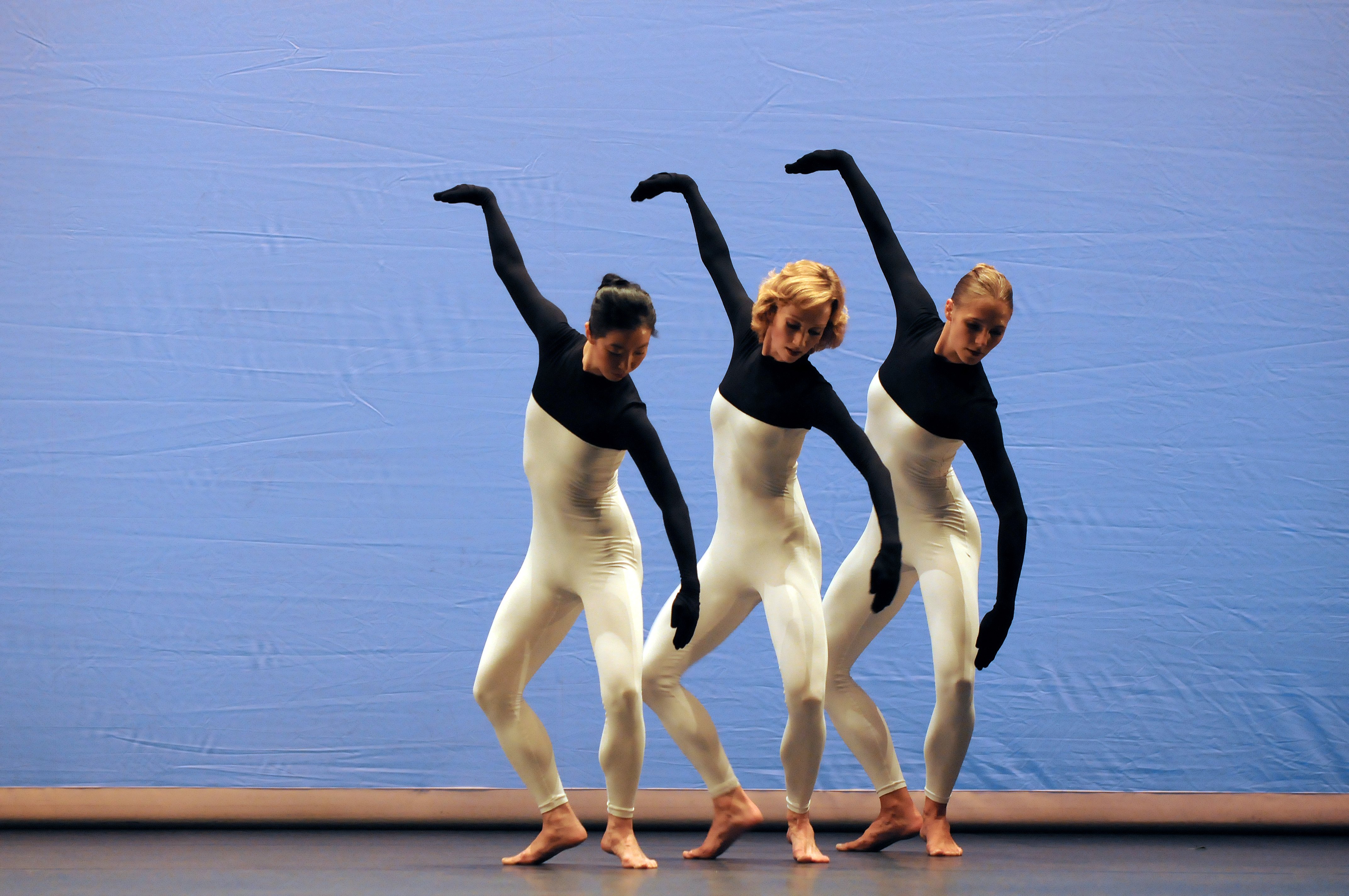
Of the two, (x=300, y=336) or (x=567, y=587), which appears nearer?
(x=567, y=587)

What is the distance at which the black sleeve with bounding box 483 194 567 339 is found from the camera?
3.97 meters

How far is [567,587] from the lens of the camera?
3.93m

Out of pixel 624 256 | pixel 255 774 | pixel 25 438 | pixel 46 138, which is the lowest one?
pixel 255 774

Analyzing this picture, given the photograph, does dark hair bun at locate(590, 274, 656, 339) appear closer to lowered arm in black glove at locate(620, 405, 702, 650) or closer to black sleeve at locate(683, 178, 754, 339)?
lowered arm in black glove at locate(620, 405, 702, 650)

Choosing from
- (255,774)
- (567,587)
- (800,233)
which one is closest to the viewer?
(567,587)


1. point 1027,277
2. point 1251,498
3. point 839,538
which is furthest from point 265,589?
point 1251,498

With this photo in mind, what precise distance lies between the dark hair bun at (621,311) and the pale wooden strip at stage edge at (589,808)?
1916 millimetres

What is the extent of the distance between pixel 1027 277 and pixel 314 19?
3000 millimetres

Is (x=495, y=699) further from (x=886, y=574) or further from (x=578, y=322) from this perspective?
(x=578, y=322)

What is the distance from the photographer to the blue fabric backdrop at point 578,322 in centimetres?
519

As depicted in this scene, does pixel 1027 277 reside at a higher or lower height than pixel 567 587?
higher

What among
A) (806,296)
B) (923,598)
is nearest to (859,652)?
(923,598)

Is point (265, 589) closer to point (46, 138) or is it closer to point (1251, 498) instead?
point (46, 138)

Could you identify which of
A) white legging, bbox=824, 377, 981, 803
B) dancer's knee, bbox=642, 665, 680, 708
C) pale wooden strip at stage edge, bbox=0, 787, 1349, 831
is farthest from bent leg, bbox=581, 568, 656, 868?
pale wooden strip at stage edge, bbox=0, 787, 1349, 831
